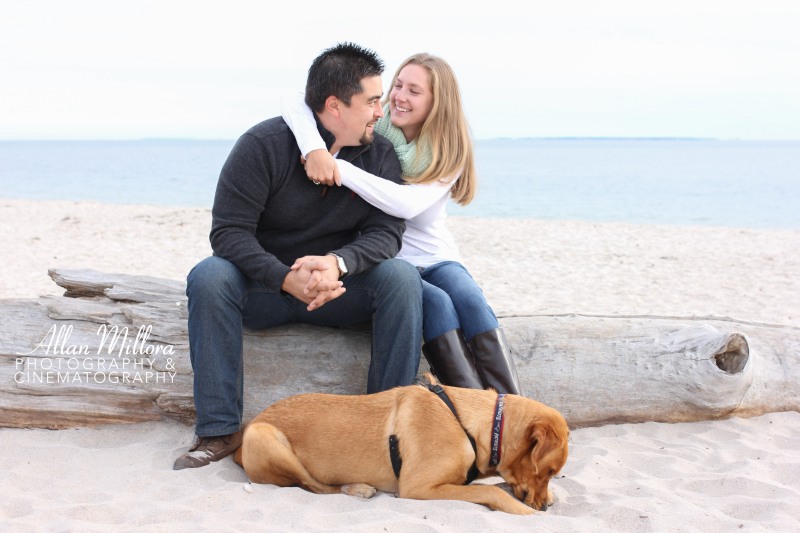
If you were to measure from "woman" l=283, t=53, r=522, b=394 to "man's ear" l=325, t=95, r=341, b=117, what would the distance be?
5.5 inches

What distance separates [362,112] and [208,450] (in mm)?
2254

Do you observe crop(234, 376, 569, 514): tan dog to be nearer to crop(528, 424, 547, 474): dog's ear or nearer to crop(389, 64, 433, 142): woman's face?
crop(528, 424, 547, 474): dog's ear

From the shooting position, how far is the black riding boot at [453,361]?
4531 millimetres

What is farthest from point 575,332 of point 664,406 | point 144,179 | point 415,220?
point 144,179

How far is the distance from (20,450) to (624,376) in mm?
3972

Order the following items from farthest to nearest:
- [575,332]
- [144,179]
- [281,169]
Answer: [144,179] < [575,332] < [281,169]

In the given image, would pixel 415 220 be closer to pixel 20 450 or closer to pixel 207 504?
pixel 207 504

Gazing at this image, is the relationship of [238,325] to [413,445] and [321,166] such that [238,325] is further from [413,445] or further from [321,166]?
[413,445]

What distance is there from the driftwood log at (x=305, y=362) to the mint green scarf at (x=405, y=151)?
46.1 inches

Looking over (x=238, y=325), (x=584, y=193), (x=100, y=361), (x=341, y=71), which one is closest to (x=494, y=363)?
(x=238, y=325)

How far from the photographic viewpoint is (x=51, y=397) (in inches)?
198

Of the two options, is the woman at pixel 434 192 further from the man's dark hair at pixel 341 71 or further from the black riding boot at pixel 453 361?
the man's dark hair at pixel 341 71

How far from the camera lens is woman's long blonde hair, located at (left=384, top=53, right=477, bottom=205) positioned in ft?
17.2

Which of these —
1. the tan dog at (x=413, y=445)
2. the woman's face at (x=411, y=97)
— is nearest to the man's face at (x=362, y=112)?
the woman's face at (x=411, y=97)
